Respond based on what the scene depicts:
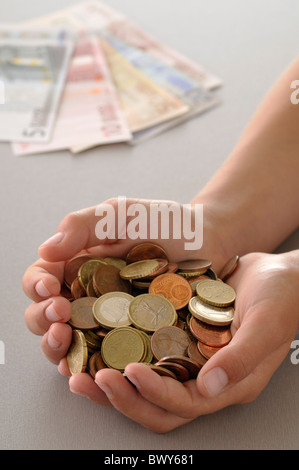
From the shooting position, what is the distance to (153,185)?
1.33 metres

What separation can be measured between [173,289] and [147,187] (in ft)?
1.55

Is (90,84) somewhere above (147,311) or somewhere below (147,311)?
above

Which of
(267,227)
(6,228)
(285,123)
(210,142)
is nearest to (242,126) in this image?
(210,142)

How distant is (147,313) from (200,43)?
1286mm

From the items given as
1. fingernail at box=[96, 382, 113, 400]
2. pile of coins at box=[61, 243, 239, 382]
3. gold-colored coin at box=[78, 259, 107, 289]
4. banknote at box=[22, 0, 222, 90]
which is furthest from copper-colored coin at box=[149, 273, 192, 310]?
banknote at box=[22, 0, 222, 90]

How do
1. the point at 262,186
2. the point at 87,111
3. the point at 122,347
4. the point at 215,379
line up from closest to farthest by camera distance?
the point at 215,379 < the point at 122,347 < the point at 262,186 < the point at 87,111

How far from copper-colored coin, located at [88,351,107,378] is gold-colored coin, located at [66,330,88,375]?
0.01m

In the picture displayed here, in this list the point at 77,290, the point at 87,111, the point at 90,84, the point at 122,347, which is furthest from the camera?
the point at 90,84

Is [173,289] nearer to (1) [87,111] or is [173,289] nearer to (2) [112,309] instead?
(2) [112,309]

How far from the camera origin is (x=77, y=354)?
0.80m
